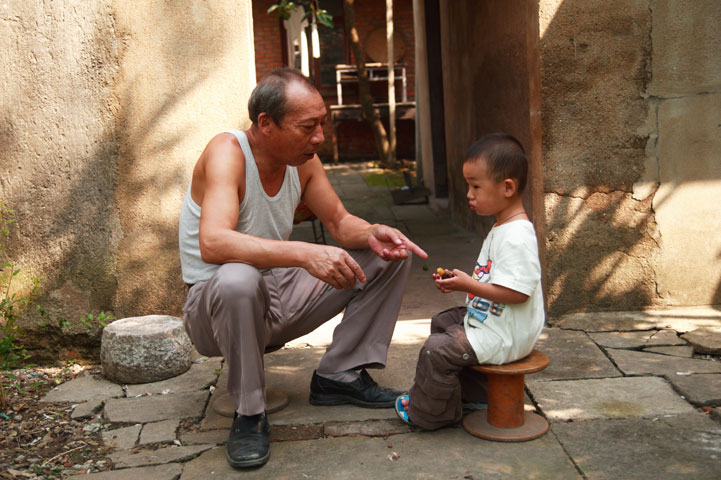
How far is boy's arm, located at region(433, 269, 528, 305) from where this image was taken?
2.71 metres

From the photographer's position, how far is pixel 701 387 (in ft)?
10.8

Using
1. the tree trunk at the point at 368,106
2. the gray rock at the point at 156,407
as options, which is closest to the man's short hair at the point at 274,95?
the gray rock at the point at 156,407

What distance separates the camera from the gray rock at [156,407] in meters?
3.32

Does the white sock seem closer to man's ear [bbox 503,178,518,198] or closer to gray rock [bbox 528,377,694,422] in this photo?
gray rock [bbox 528,377,694,422]

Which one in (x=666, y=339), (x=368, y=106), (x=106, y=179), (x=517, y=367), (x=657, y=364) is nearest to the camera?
(x=517, y=367)

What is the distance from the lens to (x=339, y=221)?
3389mm

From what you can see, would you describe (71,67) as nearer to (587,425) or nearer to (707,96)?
(587,425)

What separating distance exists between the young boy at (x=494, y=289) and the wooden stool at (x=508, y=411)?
0.07 m

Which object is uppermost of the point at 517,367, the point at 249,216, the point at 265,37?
the point at 265,37

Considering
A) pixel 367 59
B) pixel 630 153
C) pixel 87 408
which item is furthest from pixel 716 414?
pixel 367 59

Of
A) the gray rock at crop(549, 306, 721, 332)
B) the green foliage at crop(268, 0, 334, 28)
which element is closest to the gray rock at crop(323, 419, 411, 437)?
the gray rock at crop(549, 306, 721, 332)

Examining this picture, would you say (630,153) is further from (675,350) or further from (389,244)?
(389,244)

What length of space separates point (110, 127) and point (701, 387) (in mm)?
3261

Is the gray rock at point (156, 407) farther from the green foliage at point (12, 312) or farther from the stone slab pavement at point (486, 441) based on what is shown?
the green foliage at point (12, 312)
